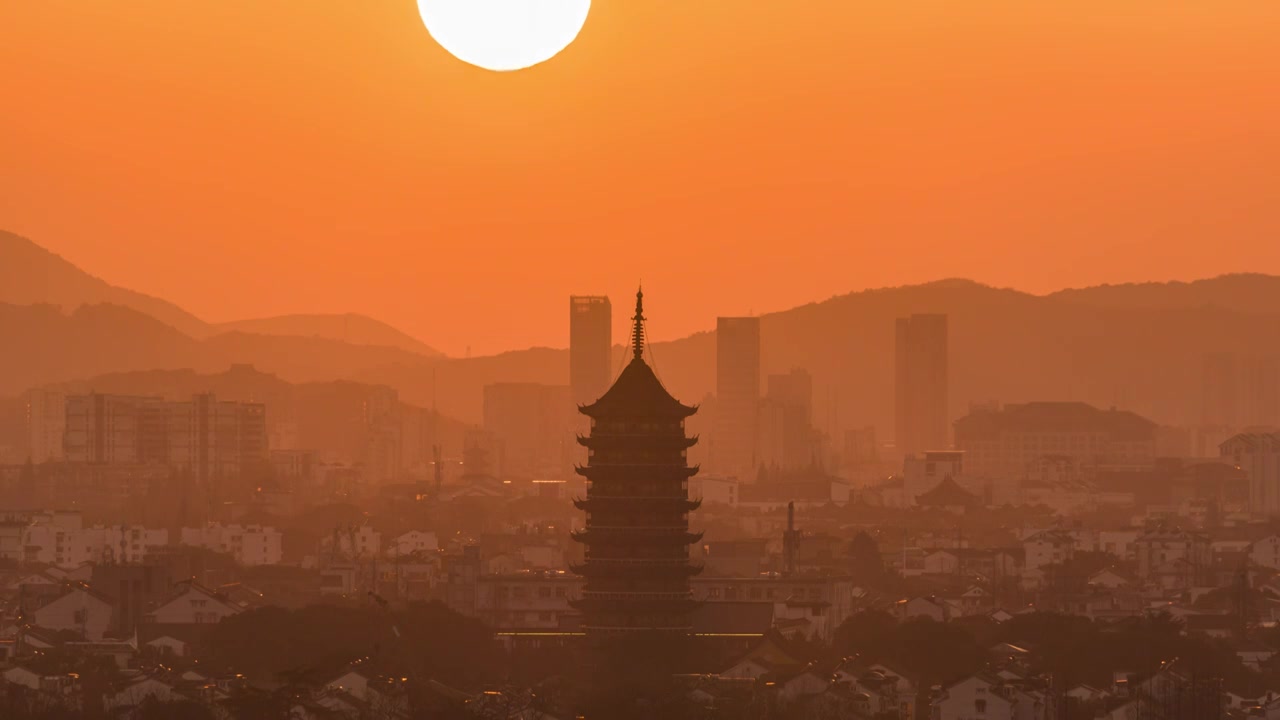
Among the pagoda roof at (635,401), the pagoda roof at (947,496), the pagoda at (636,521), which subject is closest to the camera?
the pagoda at (636,521)

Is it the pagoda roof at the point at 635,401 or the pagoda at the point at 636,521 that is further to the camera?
the pagoda roof at the point at 635,401

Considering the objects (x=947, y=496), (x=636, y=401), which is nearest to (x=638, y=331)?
(x=636, y=401)

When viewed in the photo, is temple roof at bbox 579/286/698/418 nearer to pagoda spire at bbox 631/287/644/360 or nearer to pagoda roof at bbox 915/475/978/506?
pagoda spire at bbox 631/287/644/360

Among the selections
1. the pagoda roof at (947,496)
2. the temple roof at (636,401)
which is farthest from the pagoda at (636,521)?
the pagoda roof at (947,496)

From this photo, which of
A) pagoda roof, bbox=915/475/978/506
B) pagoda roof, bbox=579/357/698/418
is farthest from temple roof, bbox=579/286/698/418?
pagoda roof, bbox=915/475/978/506

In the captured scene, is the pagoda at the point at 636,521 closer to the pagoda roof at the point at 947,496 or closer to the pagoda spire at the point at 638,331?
the pagoda spire at the point at 638,331

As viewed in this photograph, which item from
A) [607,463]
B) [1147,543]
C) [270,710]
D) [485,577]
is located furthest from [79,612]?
[1147,543]

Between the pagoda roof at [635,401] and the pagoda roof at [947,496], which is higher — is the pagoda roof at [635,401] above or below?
above

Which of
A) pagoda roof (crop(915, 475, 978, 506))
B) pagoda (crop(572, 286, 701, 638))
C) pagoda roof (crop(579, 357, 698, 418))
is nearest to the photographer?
pagoda (crop(572, 286, 701, 638))
